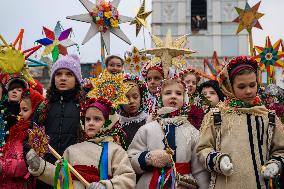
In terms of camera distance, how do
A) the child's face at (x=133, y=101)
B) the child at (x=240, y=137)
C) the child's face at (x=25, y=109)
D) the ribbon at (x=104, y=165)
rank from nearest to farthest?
the child at (x=240, y=137) < the ribbon at (x=104, y=165) < the child's face at (x=25, y=109) < the child's face at (x=133, y=101)

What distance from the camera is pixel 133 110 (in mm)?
5020

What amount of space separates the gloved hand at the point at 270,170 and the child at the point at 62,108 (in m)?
1.79

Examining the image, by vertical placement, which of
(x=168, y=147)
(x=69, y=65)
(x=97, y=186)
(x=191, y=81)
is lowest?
(x=97, y=186)

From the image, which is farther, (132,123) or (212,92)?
(212,92)

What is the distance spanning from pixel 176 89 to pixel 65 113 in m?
1.11

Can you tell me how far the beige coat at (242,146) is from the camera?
340cm

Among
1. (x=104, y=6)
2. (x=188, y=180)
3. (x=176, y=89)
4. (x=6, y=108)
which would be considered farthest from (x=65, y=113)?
(x=104, y=6)

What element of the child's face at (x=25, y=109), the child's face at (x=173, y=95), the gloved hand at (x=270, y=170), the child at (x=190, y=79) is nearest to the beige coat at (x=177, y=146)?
the child's face at (x=173, y=95)

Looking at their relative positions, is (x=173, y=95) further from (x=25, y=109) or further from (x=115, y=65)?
(x=115, y=65)

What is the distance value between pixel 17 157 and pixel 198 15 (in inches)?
900

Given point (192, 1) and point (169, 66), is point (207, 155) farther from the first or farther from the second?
point (192, 1)

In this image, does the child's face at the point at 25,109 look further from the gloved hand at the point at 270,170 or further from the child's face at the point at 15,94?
the gloved hand at the point at 270,170

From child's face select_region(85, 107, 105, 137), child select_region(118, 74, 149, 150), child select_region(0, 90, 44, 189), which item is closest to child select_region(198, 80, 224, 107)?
child select_region(118, 74, 149, 150)

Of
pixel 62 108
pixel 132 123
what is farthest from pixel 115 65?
pixel 62 108
